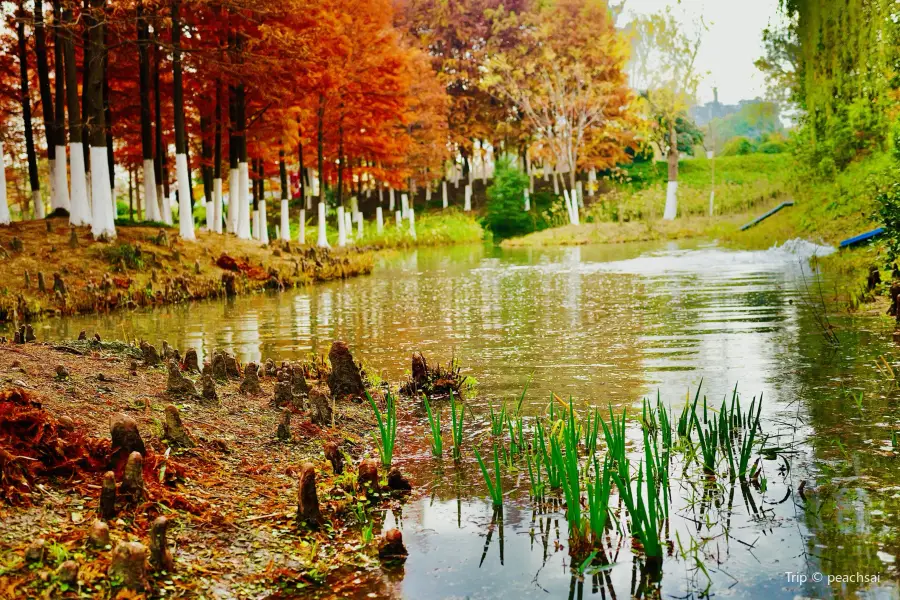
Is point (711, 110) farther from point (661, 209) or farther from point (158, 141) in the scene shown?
point (158, 141)

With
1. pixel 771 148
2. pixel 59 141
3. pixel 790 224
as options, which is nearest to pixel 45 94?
pixel 59 141

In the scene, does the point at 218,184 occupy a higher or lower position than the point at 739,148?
lower

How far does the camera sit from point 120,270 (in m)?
19.8

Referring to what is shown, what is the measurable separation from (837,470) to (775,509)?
83 centimetres

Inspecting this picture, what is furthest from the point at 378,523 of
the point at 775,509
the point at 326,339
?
the point at 326,339

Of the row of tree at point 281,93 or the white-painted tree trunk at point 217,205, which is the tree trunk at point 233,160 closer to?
the row of tree at point 281,93

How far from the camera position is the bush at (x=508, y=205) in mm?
47562

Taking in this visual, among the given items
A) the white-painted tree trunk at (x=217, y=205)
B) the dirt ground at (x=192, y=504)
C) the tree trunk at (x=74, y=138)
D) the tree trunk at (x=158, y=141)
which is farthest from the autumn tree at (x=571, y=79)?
the dirt ground at (x=192, y=504)

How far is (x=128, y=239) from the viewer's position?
21.4 meters

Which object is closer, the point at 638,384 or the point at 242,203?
the point at 638,384

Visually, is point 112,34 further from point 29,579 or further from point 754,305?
point 29,579

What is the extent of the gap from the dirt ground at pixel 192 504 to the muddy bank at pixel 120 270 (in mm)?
11887

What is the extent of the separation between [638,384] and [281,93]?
2423 cm

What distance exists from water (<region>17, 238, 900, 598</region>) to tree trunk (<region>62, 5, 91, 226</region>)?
509 centimetres
